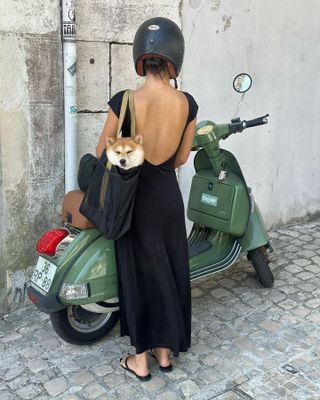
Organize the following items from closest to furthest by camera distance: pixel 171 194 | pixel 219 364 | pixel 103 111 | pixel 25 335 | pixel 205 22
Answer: pixel 171 194, pixel 219 364, pixel 25 335, pixel 103 111, pixel 205 22

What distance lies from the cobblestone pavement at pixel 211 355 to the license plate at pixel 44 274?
511 millimetres

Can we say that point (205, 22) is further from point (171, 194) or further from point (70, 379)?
point (70, 379)

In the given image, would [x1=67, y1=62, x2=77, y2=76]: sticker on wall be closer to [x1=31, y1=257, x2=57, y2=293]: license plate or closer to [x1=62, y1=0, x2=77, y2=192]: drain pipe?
[x1=62, y1=0, x2=77, y2=192]: drain pipe

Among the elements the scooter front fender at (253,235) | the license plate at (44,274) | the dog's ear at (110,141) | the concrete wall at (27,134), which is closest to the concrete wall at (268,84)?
the scooter front fender at (253,235)

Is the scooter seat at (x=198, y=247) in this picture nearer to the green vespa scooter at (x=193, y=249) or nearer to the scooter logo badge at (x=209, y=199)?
the green vespa scooter at (x=193, y=249)

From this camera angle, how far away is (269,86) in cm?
531

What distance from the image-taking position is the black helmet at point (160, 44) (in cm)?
272

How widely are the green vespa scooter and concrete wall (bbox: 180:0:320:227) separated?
2.57 feet

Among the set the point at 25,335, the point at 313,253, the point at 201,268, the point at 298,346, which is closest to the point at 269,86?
the point at 313,253

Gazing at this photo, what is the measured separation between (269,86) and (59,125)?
235 centimetres

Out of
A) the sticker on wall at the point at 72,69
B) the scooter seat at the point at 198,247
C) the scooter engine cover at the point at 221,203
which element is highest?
the sticker on wall at the point at 72,69

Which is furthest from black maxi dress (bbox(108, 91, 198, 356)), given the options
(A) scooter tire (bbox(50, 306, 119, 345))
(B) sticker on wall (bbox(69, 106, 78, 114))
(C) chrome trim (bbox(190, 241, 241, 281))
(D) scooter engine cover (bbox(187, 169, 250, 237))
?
(B) sticker on wall (bbox(69, 106, 78, 114))

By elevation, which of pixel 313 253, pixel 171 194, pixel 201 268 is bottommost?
pixel 313 253

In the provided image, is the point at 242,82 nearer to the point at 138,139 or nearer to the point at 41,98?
the point at 138,139
